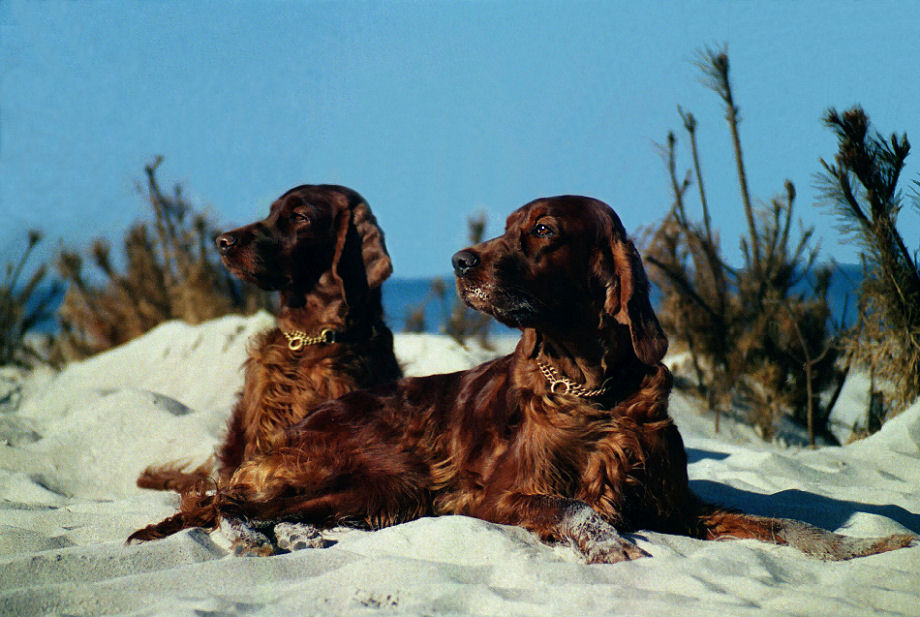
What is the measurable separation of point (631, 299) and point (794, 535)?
109 centimetres

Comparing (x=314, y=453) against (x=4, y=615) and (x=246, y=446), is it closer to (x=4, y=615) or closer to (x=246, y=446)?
(x=246, y=446)

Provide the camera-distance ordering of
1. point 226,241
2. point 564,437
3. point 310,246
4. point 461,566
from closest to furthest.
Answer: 1. point 461,566
2. point 564,437
3. point 226,241
4. point 310,246

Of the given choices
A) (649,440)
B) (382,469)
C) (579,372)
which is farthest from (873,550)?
(382,469)

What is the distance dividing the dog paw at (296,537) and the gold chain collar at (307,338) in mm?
1273

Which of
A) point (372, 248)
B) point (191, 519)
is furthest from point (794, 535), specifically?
point (372, 248)

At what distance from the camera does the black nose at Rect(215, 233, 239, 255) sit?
4473 mm

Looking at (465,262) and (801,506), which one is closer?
(465,262)

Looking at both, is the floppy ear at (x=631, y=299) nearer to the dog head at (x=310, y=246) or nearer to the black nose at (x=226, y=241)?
the dog head at (x=310, y=246)

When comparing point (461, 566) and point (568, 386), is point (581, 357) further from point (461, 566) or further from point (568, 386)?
point (461, 566)

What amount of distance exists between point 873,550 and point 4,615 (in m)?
2.95

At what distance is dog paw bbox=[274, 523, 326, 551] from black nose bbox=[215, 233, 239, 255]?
5.20ft

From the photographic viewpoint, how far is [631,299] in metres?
3.26

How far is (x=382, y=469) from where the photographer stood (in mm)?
3812

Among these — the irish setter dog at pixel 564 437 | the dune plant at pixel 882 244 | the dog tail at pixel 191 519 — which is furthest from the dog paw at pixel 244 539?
the dune plant at pixel 882 244
